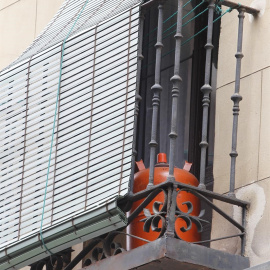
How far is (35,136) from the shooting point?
36.3ft

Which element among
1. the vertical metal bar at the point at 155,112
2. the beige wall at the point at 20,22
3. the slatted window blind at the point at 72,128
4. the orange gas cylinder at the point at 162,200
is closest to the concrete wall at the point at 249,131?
the orange gas cylinder at the point at 162,200

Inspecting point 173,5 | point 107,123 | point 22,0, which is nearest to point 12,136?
point 107,123

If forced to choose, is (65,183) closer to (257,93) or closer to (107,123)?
(107,123)

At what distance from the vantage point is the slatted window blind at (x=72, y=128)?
33.6 ft

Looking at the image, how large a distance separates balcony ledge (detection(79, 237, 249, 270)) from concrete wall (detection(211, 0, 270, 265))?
0.24 m

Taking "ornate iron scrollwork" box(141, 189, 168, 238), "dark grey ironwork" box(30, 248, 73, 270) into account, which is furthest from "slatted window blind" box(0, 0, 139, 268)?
"dark grey ironwork" box(30, 248, 73, 270)

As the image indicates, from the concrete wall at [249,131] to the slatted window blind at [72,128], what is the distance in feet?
2.79

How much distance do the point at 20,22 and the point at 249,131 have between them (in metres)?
4.43

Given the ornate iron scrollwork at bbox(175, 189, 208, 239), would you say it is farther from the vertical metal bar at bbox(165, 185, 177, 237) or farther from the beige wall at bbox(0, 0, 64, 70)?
the beige wall at bbox(0, 0, 64, 70)

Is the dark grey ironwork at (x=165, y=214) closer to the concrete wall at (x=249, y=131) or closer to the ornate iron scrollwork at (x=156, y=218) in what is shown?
the ornate iron scrollwork at (x=156, y=218)

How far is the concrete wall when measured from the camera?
9.92m

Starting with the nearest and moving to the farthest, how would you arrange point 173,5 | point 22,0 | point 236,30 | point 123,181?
point 123,181
point 236,30
point 173,5
point 22,0

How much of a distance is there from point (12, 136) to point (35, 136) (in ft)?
1.17

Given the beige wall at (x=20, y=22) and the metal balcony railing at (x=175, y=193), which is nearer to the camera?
the metal balcony railing at (x=175, y=193)
